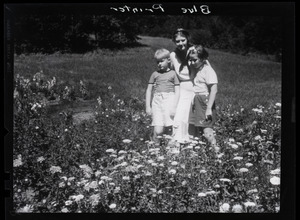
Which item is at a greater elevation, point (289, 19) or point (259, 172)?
point (289, 19)

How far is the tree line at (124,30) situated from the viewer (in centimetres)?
617

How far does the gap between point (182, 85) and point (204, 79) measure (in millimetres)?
202

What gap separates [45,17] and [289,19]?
2118 mm

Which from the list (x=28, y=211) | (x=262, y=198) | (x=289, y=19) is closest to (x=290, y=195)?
(x=262, y=198)

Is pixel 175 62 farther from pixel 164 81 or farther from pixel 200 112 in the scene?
pixel 200 112

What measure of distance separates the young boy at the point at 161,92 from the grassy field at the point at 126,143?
0.19ft

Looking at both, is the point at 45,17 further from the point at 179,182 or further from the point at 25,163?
the point at 179,182

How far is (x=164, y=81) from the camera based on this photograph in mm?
6230

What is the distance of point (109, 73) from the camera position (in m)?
6.21

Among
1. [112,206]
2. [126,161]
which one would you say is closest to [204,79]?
[126,161]

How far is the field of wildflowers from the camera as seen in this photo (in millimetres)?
6125

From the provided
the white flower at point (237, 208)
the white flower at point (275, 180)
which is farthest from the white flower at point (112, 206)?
the white flower at point (275, 180)

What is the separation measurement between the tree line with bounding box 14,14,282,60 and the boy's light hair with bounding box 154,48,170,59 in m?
0.13

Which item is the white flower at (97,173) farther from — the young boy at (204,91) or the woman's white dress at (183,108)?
the young boy at (204,91)
